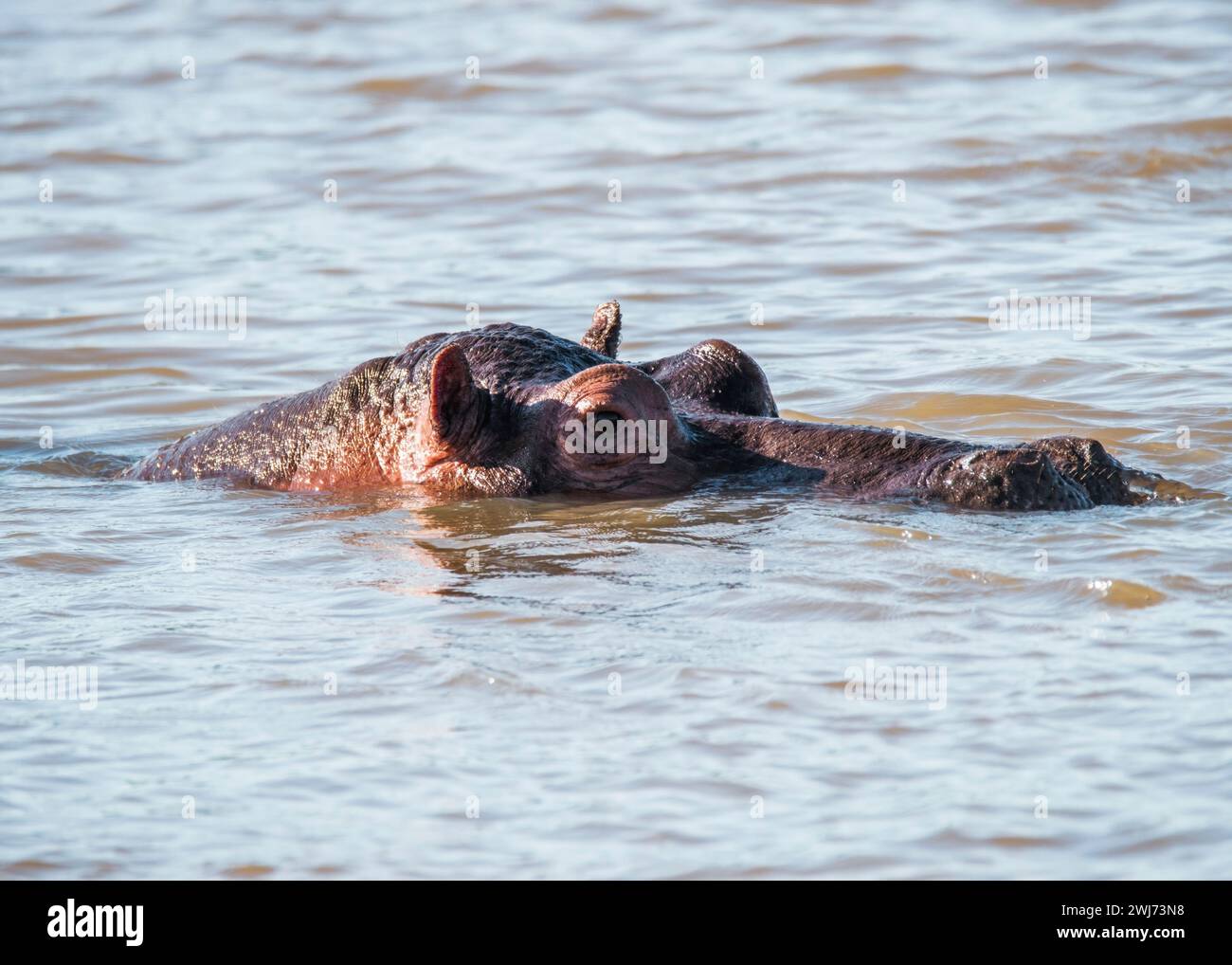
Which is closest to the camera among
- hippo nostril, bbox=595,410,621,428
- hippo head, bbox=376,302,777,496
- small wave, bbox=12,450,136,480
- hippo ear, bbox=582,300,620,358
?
hippo nostril, bbox=595,410,621,428

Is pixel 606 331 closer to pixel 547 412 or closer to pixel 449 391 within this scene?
pixel 547 412

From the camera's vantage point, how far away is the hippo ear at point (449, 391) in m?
7.38

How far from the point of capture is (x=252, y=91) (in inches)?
874

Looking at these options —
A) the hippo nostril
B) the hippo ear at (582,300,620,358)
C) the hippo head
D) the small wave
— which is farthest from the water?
the hippo ear at (582,300,620,358)

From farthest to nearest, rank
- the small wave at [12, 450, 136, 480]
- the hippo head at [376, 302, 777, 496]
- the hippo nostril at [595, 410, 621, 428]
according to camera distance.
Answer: the small wave at [12, 450, 136, 480] < the hippo head at [376, 302, 777, 496] < the hippo nostril at [595, 410, 621, 428]

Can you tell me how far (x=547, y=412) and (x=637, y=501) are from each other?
1.98ft

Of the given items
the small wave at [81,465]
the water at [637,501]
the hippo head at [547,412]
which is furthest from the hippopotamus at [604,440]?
the small wave at [81,465]

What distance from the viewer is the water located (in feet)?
16.8

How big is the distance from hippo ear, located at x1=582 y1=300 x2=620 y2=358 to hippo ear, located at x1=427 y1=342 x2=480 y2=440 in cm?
109

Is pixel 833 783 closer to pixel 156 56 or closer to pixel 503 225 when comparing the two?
pixel 503 225

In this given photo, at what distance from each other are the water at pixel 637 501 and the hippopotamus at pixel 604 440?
135 millimetres

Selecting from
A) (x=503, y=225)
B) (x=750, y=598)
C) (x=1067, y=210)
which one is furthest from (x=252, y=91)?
(x=750, y=598)

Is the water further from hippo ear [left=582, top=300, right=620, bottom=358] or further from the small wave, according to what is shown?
hippo ear [left=582, top=300, right=620, bottom=358]

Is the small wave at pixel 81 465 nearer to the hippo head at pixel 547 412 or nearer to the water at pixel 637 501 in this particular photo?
the water at pixel 637 501
